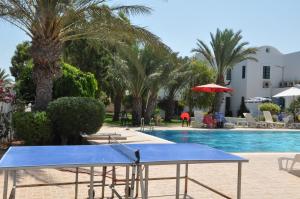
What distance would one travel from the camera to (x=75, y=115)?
12.0m

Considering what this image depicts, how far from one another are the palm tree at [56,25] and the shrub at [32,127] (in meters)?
1.28

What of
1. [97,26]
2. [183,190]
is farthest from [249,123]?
[183,190]

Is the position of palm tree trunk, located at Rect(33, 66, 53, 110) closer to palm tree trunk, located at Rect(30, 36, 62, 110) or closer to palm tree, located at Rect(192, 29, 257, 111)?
palm tree trunk, located at Rect(30, 36, 62, 110)

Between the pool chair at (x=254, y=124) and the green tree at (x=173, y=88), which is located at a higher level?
the green tree at (x=173, y=88)

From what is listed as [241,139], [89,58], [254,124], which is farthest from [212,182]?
[89,58]

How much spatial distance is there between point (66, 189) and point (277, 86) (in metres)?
35.9

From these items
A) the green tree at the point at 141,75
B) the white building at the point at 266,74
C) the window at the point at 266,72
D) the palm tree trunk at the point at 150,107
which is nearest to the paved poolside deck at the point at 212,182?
the green tree at the point at 141,75

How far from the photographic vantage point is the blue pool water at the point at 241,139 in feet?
60.0

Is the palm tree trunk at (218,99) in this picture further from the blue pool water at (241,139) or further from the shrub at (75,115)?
the shrub at (75,115)

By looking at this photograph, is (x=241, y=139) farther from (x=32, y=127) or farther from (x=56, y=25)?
(x=32, y=127)

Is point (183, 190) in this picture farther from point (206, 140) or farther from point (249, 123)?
point (249, 123)

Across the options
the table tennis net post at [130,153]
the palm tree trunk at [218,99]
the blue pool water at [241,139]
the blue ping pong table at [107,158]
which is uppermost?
the palm tree trunk at [218,99]

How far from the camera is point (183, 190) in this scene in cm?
723

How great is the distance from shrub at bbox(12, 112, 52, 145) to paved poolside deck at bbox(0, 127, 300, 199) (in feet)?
10.6
